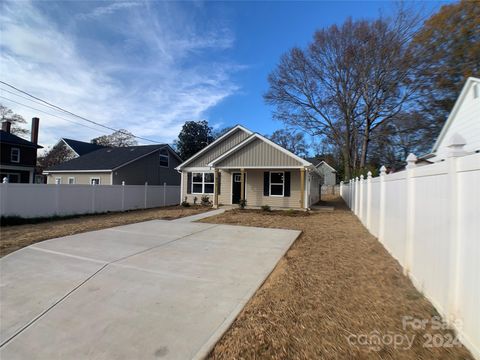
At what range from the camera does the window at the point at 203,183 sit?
1752 centimetres

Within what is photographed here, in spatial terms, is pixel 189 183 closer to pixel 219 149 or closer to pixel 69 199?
pixel 219 149

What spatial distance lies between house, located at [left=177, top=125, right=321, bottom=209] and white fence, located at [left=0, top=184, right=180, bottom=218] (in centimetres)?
310

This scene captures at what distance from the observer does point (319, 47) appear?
75.9 feet

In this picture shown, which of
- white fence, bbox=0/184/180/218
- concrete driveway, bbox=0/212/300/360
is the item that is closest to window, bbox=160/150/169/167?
white fence, bbox=0/184/180/218

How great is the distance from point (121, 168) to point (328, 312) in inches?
778

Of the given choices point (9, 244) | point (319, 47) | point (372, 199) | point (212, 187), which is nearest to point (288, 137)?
point (319, 47)

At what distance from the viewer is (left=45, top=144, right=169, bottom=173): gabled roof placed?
20203mm

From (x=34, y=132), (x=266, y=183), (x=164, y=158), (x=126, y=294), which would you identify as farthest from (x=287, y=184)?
(x=34, y=132)

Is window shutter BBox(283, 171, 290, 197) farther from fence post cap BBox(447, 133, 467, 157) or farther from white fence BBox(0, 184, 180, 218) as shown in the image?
fence post cap BBox(447, 133, 467, 157)

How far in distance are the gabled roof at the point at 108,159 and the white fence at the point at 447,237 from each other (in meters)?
19.5

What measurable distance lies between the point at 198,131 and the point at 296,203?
2775 cm

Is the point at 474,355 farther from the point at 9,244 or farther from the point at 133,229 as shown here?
the point at 9,244

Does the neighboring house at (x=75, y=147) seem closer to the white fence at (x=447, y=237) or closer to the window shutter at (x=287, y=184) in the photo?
the window shutter at (x=287, y=184)

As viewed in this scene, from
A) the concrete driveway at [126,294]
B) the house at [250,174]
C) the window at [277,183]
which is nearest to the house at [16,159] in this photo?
the house at [250,174]
